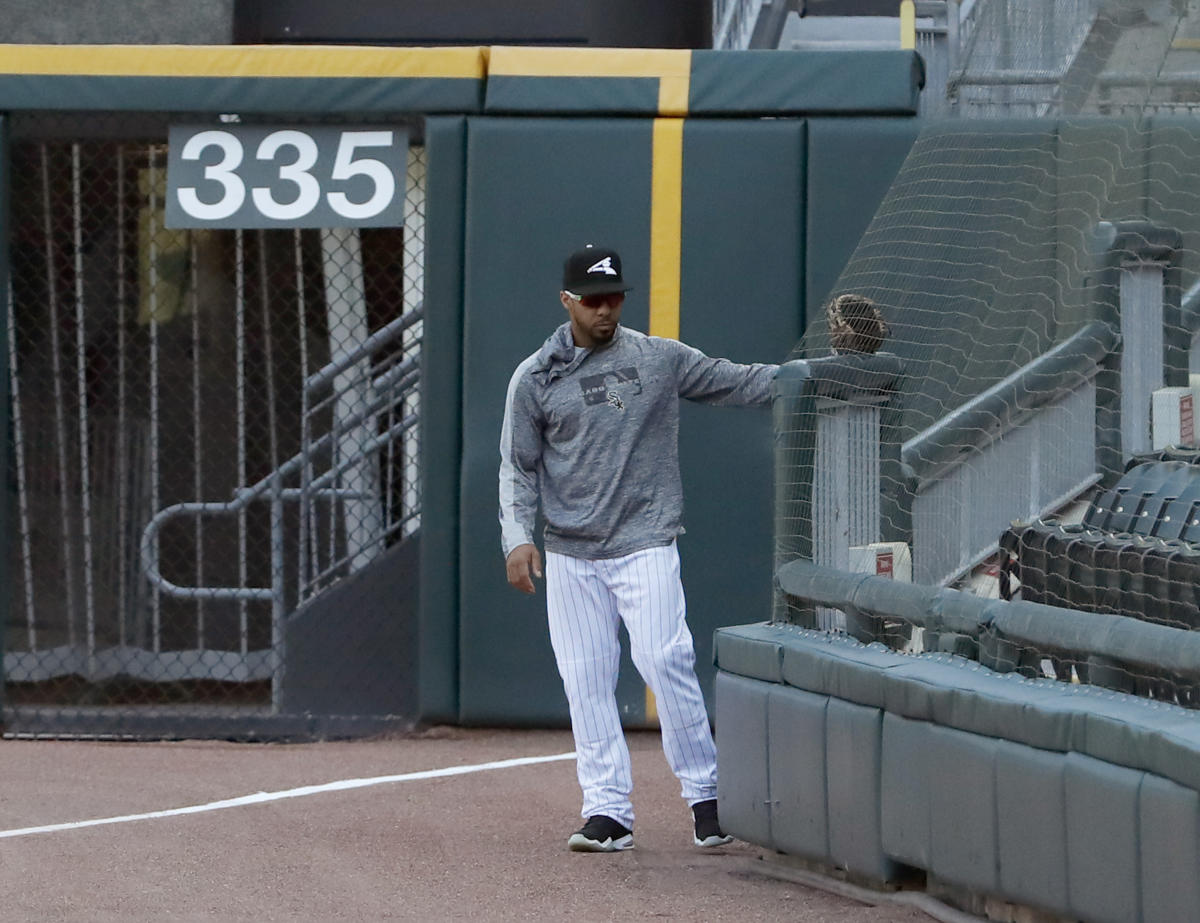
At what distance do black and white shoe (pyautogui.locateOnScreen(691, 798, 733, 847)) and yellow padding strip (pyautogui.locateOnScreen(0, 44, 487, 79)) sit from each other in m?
3.33

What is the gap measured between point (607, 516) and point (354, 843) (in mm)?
1280

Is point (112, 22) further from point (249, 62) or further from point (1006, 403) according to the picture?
point (1006, 403)

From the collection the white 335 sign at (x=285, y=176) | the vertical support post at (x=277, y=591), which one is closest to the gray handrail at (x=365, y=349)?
the vertical support post at (x=277, y=591)

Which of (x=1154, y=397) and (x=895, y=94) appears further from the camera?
(x=895, y=94)

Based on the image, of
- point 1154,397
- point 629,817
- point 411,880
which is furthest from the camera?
point 1154,397

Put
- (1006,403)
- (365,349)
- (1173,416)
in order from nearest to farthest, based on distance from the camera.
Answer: (1006,403)
(1173,416)
(365,349)

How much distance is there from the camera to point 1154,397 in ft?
20.5

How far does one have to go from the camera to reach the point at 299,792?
Result: 6.39 meters

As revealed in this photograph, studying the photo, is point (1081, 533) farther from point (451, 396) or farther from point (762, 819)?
point (451, 396)

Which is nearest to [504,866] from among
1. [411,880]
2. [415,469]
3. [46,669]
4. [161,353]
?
[411,880]

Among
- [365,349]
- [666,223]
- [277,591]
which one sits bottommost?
[277,591]

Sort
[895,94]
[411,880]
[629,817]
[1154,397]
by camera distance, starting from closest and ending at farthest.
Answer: [411,880], [629,817], [1154,397], [895,94]

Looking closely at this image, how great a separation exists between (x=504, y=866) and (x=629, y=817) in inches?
16.3

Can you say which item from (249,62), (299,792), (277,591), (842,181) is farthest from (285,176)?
(299,792)
